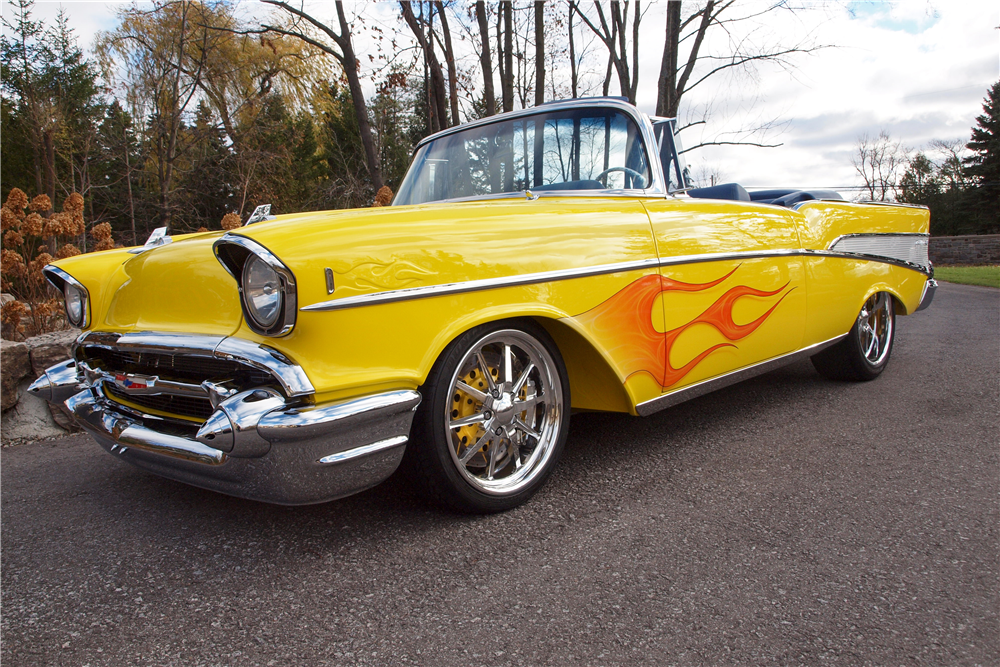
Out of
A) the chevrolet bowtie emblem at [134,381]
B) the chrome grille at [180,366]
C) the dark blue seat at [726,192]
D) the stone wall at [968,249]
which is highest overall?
the dark blue seat at [726,192]

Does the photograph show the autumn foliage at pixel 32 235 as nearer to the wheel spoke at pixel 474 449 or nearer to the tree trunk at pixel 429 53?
the wheel spoke at pixel 474 449

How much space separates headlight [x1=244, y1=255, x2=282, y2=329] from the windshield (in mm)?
1478

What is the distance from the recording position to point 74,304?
2562 millimetres

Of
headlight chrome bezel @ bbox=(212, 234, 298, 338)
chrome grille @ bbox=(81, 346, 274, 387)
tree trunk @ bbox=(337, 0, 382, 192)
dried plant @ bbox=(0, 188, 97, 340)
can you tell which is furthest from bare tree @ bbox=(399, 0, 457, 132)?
headlight chrome bezel @ bbox=(212, 234, 298, 338)

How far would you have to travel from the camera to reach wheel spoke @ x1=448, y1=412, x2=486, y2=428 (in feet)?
7.06

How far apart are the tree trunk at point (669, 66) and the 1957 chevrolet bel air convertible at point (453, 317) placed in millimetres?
9555

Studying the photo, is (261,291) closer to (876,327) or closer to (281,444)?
(281,444)

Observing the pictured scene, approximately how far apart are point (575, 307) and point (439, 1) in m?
9.83

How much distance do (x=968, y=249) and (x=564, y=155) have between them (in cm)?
2764

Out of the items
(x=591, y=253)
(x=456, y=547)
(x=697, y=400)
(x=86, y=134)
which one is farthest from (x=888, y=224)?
(x=86, y=134)

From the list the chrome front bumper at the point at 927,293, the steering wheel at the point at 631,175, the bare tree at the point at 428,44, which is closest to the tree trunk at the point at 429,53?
the bare tree at the point at 428,44

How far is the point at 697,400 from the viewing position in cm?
367

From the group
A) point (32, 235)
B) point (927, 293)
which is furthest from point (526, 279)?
point (32, 235)

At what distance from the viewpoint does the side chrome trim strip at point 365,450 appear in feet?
5.83
